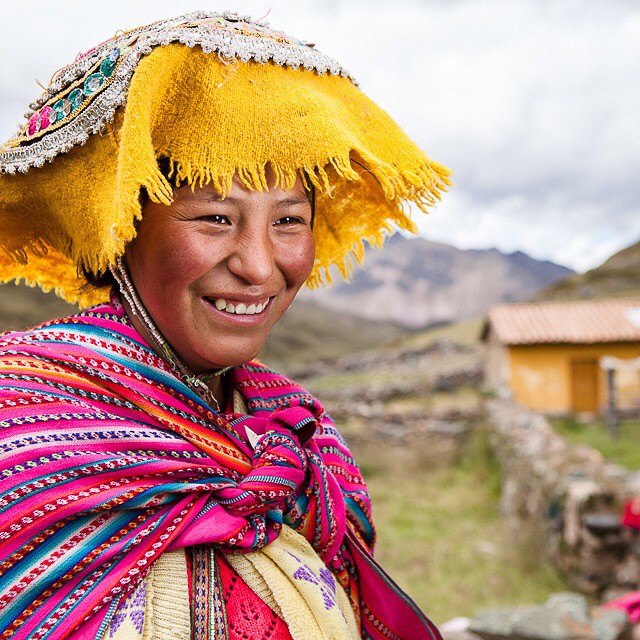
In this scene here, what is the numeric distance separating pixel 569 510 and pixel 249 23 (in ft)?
21.0

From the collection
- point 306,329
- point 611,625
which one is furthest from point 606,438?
point 306,329

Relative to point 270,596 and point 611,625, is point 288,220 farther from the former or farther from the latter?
point 611,625

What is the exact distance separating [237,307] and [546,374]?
20162mm

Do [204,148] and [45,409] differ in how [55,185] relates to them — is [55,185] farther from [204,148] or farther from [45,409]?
[45,409]

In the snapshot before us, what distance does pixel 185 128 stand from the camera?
4.09 ft

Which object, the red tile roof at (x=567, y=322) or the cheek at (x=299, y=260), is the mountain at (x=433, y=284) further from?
the cheek at (x=299, y=260)

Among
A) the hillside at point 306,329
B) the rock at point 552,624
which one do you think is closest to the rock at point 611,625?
the rock at point 552,624

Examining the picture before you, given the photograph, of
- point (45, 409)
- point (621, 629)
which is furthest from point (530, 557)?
point (45, 409)

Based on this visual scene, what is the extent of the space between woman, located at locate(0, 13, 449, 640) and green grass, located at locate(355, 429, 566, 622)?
16.6 ft

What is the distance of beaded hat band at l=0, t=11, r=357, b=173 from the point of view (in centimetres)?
123

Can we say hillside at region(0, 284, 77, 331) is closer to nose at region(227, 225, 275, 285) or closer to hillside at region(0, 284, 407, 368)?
hillside at region(0, 284, 407, 368)

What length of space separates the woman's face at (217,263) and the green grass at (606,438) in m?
10.9

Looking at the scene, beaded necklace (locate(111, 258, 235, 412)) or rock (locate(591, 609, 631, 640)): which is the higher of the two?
beaded necklace (locate(111, 258, 235, 412))

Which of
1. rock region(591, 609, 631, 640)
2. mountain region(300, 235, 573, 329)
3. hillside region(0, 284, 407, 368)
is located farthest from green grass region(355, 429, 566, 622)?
mountain region(300, 235, 573, 329)
